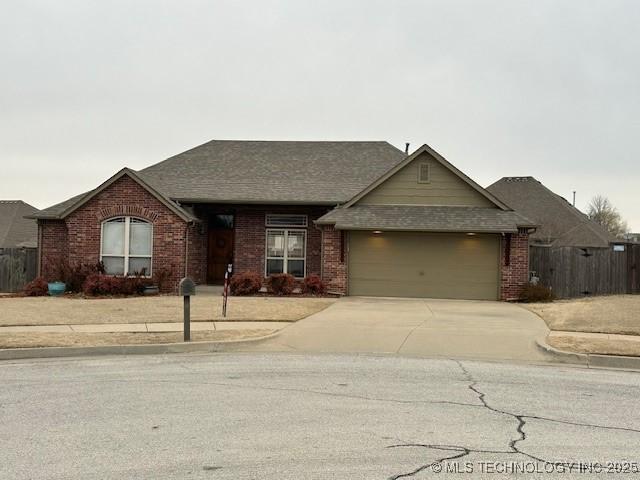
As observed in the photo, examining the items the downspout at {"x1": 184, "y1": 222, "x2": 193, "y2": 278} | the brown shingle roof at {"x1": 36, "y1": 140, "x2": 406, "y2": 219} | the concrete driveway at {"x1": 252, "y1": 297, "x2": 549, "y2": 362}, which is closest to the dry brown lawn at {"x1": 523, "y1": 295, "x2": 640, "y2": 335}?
the concrete driveway at {"x1": 252, "y1": 297, "x2": 549, "y2": 362}

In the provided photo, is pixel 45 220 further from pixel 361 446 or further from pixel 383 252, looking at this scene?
pixel 361 446

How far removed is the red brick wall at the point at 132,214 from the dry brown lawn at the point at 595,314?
11401 millimetres

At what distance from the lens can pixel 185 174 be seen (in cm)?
2642

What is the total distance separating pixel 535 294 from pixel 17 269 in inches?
722

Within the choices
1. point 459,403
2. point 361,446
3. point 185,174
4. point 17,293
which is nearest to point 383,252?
point 185,174

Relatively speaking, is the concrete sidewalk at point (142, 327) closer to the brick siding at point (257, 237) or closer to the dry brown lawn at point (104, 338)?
the dry brown lawn at point (104, 338)

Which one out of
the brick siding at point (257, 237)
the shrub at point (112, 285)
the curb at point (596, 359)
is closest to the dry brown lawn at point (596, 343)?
the curb at point (596, 359)

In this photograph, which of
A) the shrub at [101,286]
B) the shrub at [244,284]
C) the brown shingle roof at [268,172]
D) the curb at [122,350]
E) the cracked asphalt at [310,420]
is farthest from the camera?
the brown shingle roof at [268,172]

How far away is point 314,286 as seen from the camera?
72.1 feet

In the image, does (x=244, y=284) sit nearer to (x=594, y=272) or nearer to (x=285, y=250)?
(x=285, y=250)

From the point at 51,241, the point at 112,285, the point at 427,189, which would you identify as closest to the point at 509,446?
the point at 427,189

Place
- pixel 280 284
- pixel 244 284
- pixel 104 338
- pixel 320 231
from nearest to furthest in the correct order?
1. pixel 104 338
2. pixel 244 284
3. pixel 280 284
4. pixel 320 231

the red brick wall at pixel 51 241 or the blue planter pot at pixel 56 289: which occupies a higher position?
the red brick wall at pixel 51 241

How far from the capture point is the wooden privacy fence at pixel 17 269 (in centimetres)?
2473
